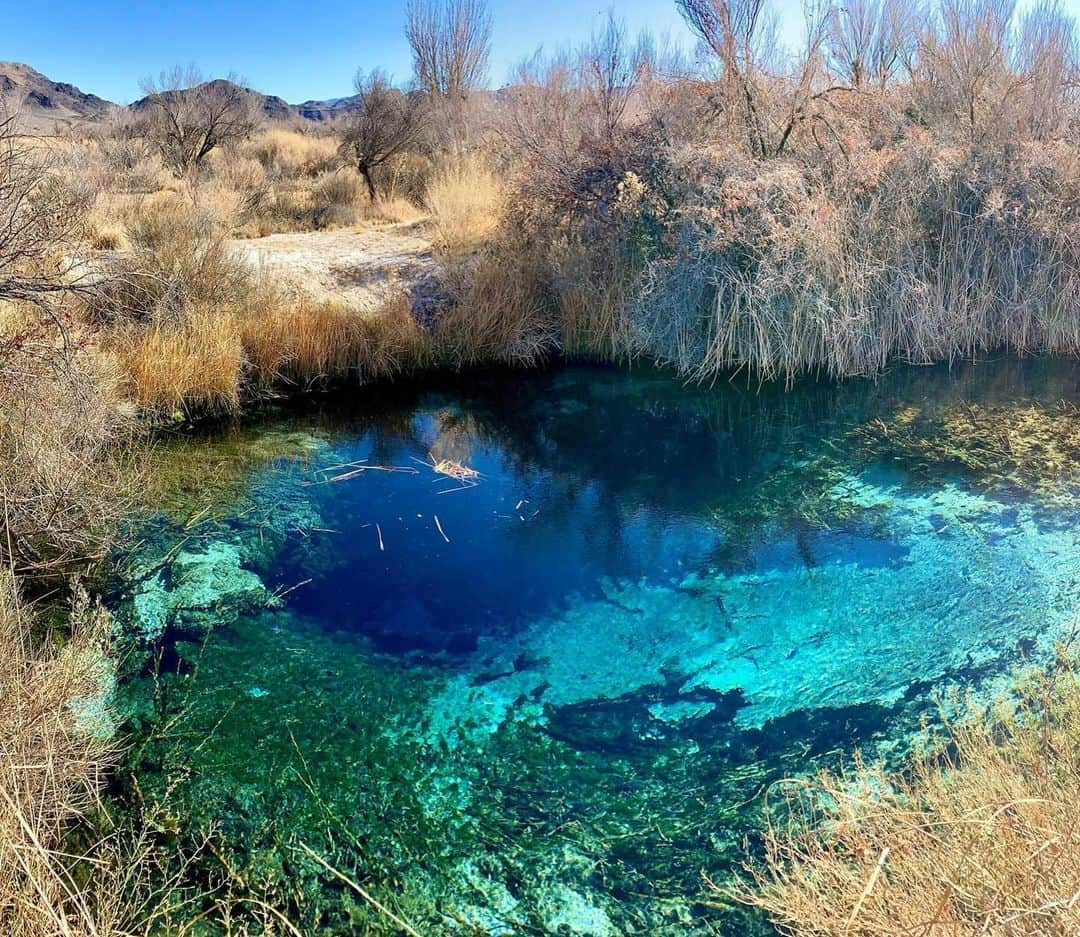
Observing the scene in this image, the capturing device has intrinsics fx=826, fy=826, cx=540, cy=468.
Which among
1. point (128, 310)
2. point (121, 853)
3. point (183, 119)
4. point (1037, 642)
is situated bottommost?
point (121, 853)

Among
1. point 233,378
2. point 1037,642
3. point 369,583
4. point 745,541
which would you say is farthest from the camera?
point 233,378

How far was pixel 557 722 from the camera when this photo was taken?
12.1 ft

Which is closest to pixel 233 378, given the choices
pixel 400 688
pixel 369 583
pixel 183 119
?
pixel 369 583

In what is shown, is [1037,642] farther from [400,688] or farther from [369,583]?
[369,583]

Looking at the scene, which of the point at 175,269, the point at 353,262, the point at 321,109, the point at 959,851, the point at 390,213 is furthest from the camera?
the point at 321,109

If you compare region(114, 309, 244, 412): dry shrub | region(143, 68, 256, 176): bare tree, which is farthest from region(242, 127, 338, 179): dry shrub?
region(114, 309, 244, 412): dry shrub

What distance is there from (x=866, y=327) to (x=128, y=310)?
684 centimetres

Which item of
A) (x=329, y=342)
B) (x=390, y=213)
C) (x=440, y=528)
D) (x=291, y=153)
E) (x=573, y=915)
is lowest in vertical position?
(x=573, y=915)

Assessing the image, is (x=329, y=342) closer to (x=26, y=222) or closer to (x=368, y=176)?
(x=26, y=222)

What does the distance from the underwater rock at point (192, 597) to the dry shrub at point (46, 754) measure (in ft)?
1.55

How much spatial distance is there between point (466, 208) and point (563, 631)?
6.99 meters

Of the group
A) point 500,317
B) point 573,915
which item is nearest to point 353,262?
point 500,317

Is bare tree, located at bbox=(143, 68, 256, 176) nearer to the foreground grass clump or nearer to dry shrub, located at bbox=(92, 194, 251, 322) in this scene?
dry shrub, located at bbox=(92, 194, 251, 322)

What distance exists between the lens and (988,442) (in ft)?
21.1
